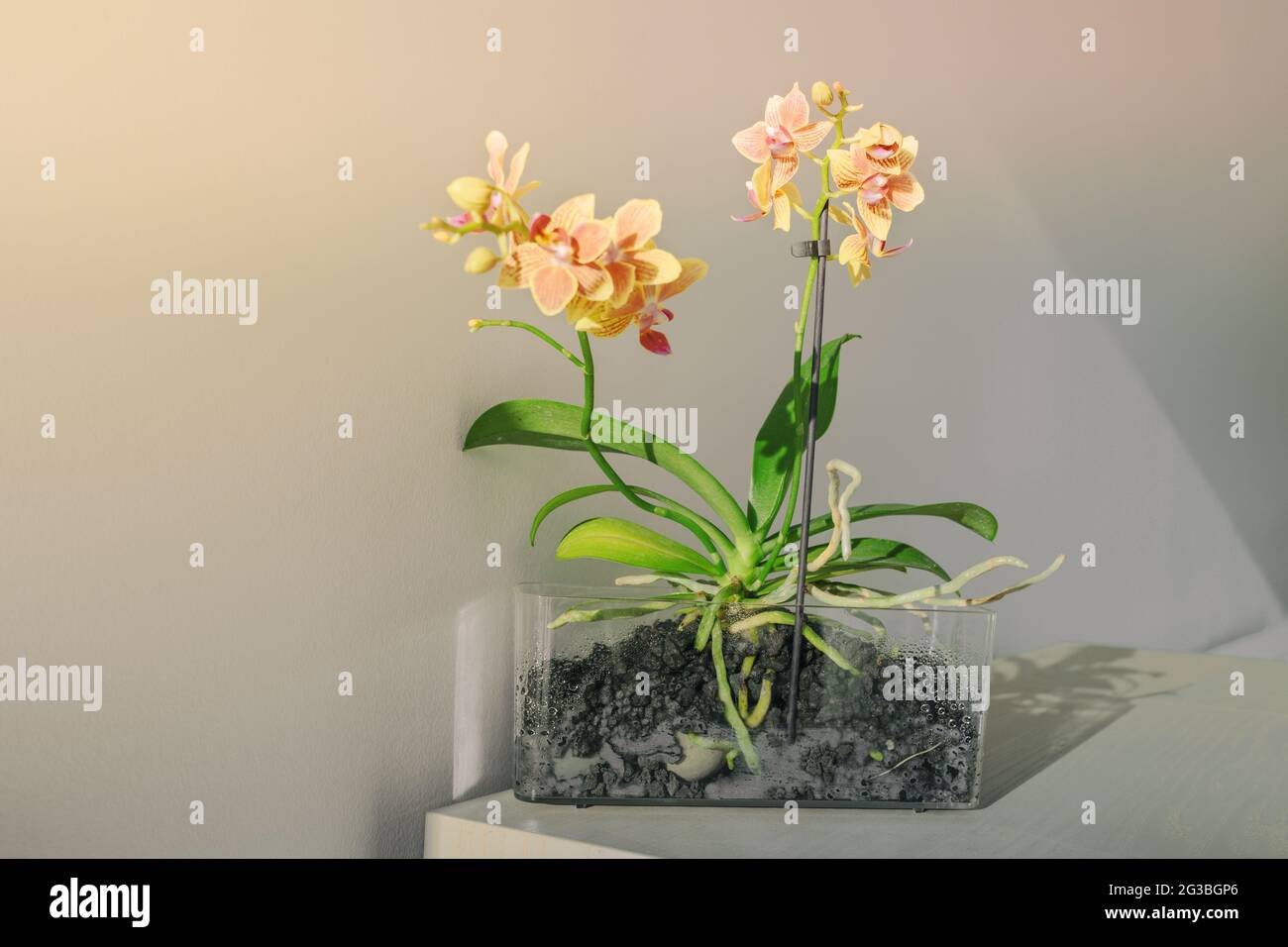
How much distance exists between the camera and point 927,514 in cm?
100

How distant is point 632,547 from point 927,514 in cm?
27

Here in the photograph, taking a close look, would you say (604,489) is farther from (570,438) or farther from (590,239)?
(590,239)

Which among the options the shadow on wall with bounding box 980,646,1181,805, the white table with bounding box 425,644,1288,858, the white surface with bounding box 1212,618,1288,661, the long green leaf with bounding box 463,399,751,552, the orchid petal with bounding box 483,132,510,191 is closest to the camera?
the orchid petal with bounding box 483,132,510,191

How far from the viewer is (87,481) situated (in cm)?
73

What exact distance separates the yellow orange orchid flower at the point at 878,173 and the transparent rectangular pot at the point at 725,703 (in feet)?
1.02

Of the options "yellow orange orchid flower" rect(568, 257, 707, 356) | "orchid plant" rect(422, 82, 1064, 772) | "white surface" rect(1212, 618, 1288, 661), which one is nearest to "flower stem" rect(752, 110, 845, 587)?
"orchid plant" rect(422, 82, 1064, 772)

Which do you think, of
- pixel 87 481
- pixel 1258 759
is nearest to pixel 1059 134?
pixel 1258 759

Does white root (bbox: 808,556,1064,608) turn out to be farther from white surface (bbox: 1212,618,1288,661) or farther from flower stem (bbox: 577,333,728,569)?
white surface (bbox: 1212,618,1288,661)

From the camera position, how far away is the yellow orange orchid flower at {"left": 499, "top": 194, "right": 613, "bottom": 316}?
72cm

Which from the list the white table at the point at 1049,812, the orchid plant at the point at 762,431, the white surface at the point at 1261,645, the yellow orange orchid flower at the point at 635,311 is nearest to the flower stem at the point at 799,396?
the orchid plant at the point at 762,431

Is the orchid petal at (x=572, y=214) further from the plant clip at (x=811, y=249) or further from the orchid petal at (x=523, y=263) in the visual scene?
the plant clip at (x=811, y=249)

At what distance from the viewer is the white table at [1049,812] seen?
2.70ft
